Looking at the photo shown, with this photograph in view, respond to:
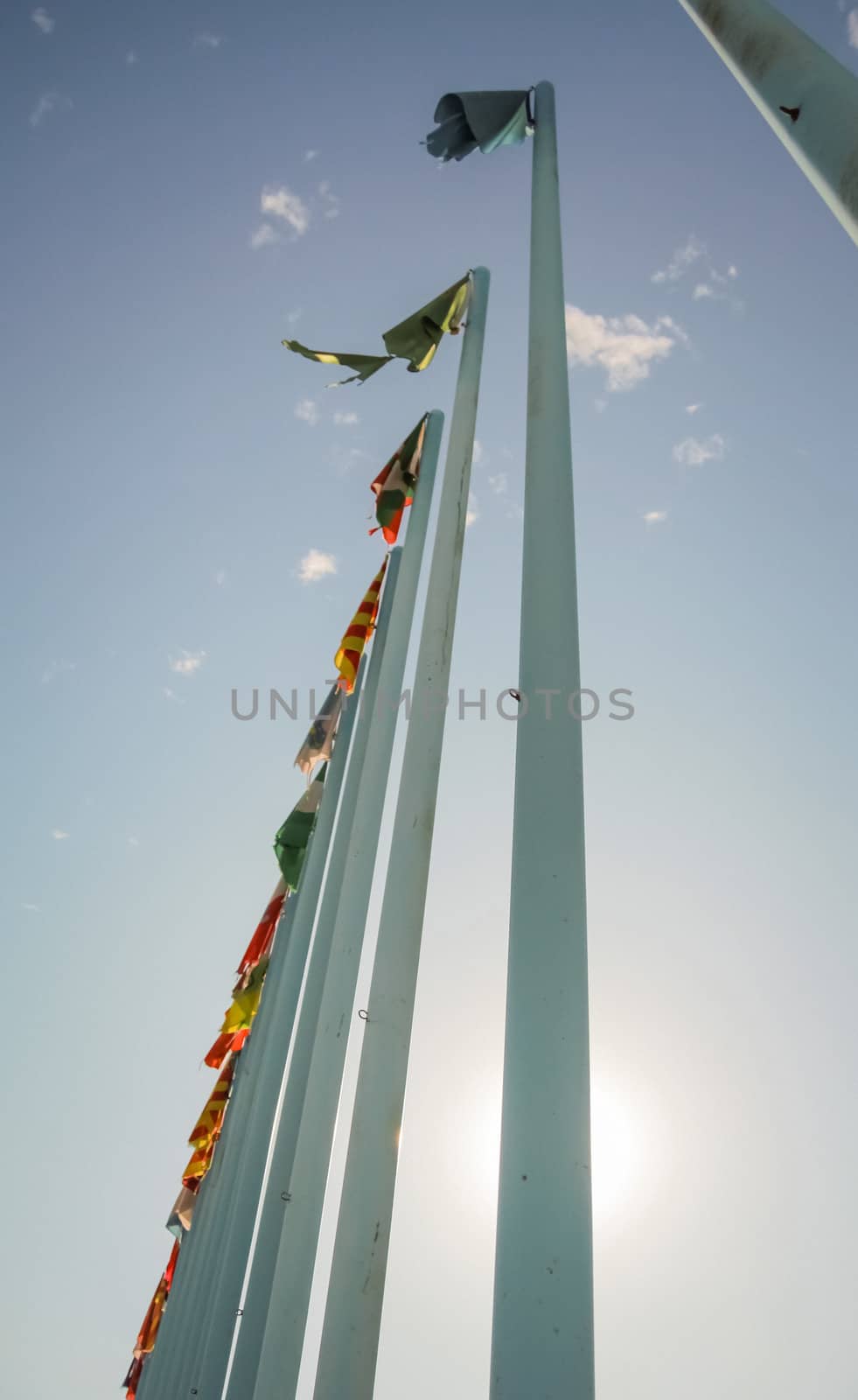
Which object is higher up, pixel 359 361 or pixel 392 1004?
pixel 359 361

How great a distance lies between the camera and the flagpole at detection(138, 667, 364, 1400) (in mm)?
7199

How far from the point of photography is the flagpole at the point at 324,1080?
3.84 m

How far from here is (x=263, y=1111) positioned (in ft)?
22.6

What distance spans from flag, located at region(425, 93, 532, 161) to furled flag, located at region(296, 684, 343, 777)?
4631 millimetres

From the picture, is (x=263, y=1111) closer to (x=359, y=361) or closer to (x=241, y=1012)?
(x=241, y=1012)

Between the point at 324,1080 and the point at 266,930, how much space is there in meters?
6.10

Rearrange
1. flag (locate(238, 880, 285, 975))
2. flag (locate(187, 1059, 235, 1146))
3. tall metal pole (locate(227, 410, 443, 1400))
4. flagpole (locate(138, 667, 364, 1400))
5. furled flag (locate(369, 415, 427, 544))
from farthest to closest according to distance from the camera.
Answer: flag (locate(187, 1059, 235, 1146)), flag (locate(238, 880, 285, 975)), flagpole (locate(138, 667, 364, 1400)), furled flag (locate(369, 415, 427, 544)), tall metal pole (locate(227, 410, 443, 1400))

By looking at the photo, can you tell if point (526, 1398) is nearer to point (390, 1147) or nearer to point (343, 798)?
point (390, 1147)

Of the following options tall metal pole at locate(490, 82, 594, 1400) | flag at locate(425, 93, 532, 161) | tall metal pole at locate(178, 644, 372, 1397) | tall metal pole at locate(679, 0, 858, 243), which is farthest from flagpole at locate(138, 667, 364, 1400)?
tall metal pole at locate(679, 0, 858, 243)

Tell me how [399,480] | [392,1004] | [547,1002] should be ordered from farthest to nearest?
[399,480] → [392,1004] → [547,1002]

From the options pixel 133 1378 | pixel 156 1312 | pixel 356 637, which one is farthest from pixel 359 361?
pixel 133 1378

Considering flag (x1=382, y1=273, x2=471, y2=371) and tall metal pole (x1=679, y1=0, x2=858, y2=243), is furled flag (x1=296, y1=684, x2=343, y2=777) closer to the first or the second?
flag (x1=382, y1=273, x2=471, y2=371)

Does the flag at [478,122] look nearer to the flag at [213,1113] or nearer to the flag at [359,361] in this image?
the flag at [359,361]

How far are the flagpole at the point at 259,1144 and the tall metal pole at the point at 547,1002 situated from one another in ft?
10.2
